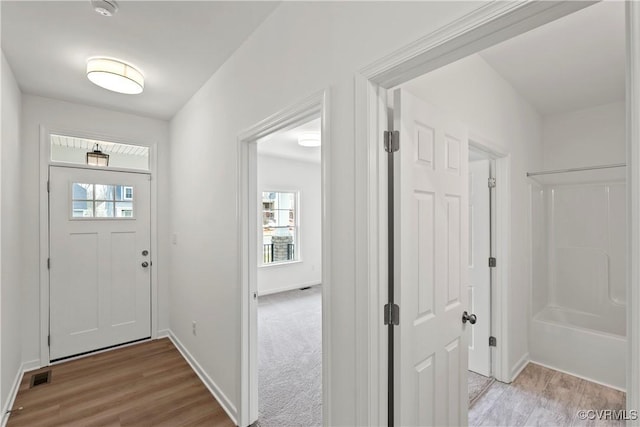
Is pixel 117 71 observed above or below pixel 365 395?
above

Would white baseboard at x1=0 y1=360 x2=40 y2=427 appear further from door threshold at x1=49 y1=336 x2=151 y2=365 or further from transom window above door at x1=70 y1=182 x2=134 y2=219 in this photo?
transom window above door at x1=70 y1=182 x2=134 y2=219

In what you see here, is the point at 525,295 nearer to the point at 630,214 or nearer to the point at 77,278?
the point at 630,214

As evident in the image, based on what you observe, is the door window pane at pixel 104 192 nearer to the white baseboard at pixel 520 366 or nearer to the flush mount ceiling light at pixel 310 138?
the flush mount ceiling light at pixel 310 138

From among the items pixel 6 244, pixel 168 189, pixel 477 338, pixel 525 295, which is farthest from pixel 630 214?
pixel 168 189

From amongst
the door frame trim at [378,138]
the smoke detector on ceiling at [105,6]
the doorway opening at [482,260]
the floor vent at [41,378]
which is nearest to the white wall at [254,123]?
the door frame trim at [378,138]

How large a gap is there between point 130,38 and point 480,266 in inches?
131

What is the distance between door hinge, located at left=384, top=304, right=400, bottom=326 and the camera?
4.16 feet

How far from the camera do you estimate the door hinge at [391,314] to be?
4.16 ft

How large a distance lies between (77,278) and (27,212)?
80cm

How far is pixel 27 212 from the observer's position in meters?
2.89

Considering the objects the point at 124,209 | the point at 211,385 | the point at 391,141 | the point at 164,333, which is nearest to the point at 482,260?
the point at 391,141

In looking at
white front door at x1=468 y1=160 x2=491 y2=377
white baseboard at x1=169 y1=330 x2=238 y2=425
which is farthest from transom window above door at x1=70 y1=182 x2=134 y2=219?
white front door at x1=468 y1=160 x2=491 y2=377

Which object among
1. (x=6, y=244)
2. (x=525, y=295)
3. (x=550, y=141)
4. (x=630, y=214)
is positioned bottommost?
(x=525, y=295)

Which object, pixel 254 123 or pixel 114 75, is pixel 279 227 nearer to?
pixel 114 75
